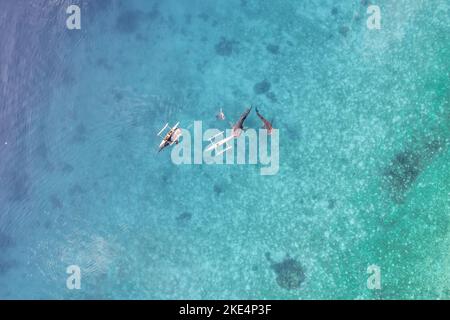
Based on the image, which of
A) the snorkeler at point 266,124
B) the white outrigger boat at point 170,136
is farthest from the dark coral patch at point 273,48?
the white outrigger boat at point 170,136

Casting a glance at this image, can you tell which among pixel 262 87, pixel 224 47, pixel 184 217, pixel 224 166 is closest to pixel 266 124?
pixel 262 87

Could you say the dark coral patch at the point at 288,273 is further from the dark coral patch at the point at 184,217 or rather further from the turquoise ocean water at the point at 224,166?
the dark coral patch at the point at 184,217

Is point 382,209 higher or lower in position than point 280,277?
higher

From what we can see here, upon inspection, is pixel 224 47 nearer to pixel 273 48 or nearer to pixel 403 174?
pixel 273 48

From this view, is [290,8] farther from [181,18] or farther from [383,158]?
[383,158]

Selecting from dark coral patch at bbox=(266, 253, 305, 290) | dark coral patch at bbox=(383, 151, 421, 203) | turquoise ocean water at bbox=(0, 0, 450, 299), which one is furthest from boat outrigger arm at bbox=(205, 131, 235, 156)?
dark coral patch at bbox=(383, 151, 421, 203)
